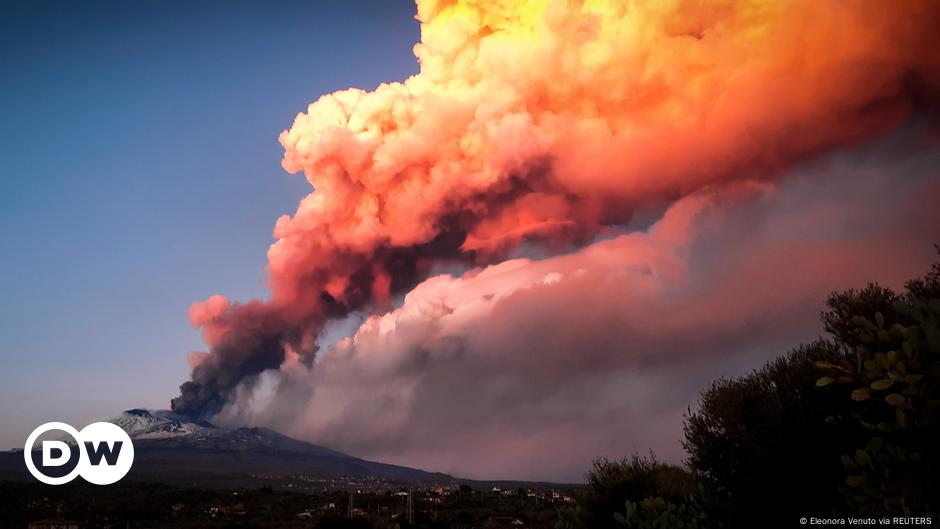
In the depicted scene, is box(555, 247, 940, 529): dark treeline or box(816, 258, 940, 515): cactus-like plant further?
box(555, 247, 940, 529): dark treeline

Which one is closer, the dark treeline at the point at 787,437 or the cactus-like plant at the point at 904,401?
the cactus-like plant at the point at 904,401

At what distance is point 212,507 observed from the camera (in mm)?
79125

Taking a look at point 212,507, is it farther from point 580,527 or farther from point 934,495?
point 934,495

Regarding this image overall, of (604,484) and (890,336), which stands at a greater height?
(890,336)

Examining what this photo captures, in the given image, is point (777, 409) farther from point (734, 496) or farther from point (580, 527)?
point (580, 527)

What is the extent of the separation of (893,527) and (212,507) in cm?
8771

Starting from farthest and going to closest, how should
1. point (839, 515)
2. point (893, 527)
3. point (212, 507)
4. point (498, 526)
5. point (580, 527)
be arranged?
point (212, 507)
point (498, 526)
point (580, 527)
point (839, 515)
point (893, 527)

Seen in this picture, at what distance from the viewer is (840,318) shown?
30.1ft

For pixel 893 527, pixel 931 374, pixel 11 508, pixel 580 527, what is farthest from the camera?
pixel 11 508

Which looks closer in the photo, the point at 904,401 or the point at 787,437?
the point at 904,401

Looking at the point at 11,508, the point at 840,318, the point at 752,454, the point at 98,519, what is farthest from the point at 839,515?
the point at 11,508

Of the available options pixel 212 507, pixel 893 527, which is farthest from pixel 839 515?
pixel 212 507

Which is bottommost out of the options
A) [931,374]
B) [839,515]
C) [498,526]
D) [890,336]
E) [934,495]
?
[498,526]

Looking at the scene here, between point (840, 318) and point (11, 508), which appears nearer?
point (840, 318)
